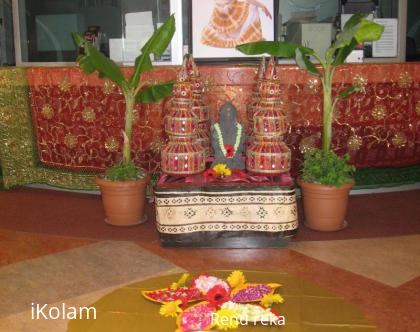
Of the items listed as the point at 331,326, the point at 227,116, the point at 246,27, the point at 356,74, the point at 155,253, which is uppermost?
the point at 246,27

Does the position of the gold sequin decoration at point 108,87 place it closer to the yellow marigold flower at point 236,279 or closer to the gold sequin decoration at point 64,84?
the gold sequin decoration at point 64,84

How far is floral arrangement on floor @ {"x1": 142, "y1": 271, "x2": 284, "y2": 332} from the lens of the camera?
160 centimetres

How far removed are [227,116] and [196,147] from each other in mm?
268

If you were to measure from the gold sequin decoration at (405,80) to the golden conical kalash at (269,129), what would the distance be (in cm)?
135

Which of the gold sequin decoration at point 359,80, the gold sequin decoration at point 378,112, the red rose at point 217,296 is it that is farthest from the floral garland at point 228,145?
the red rose at point 217,296

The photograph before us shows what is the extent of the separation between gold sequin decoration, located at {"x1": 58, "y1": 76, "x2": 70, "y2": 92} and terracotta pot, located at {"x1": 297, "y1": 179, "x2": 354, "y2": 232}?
2019 mm

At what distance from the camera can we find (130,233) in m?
3.55

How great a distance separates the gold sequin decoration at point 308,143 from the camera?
13.7ft

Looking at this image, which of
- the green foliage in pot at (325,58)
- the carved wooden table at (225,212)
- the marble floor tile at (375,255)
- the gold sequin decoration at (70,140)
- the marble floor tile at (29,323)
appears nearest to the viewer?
the marble floor tile at (29,323)

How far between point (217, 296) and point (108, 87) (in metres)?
→ 2.81

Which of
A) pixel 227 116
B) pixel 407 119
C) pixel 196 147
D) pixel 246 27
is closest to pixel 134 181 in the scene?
pixel 196 147

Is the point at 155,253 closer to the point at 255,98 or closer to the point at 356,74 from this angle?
the point at 255,98

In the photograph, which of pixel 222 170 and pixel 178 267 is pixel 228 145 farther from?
pixel 178 267

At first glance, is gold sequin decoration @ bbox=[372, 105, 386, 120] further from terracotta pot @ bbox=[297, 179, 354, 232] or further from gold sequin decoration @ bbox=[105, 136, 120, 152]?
gold sequin decoration @ bbox=[105, 136, 120, 152]
